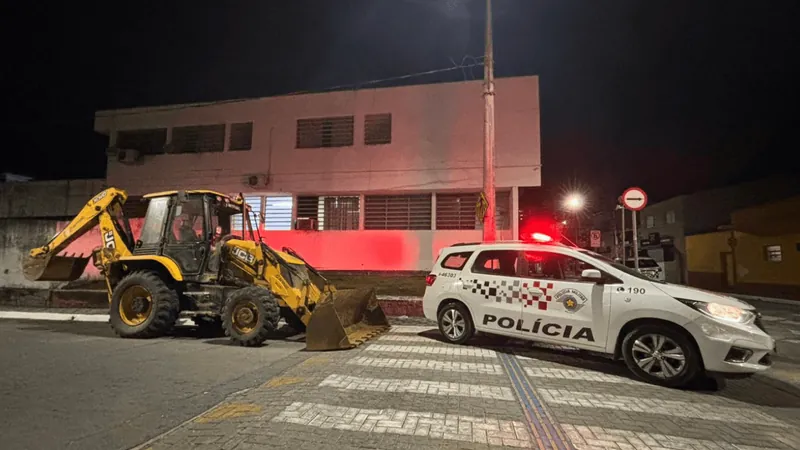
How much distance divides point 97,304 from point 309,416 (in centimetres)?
1206

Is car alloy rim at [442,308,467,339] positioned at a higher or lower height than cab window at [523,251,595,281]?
lower

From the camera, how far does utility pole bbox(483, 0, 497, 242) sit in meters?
9.77

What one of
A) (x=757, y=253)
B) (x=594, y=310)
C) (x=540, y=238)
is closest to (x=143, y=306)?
(x=540, y=238)

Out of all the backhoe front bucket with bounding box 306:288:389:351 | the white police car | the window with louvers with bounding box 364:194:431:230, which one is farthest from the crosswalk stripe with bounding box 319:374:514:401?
the window with louvers with bounding box 364:194:431:230

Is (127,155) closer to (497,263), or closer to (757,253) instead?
(497,263)

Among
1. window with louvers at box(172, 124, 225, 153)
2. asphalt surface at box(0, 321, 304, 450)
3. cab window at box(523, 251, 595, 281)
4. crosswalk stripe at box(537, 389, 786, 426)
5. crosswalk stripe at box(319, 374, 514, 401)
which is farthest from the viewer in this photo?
window with louvers at box(172, 124, 225, 153)

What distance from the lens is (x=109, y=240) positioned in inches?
331

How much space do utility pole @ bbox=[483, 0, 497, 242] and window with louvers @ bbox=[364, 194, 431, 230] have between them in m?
4.69

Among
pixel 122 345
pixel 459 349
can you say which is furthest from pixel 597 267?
pixel 122 345

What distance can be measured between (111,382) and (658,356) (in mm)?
6660

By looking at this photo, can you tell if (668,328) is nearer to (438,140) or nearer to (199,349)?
(199,349)

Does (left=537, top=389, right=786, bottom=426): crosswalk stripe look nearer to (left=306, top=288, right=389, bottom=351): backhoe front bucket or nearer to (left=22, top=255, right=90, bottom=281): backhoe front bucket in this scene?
(left=306, top=288, right=389, bottom=351): backhoe front bucket

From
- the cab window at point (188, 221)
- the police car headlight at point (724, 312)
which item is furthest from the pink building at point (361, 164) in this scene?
the police car headlight at point (724, 312)

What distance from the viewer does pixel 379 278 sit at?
13891mm
